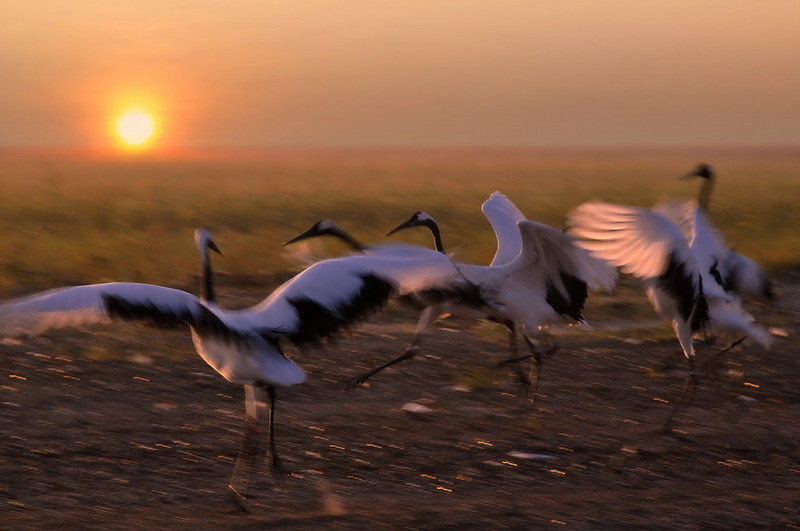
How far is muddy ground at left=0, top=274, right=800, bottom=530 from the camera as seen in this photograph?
5090 mm

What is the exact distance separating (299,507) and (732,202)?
29037 millimetres

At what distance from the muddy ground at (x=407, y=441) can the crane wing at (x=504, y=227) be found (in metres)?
0.95

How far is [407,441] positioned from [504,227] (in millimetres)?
1961

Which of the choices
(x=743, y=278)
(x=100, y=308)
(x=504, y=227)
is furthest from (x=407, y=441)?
(x=743, y=278)

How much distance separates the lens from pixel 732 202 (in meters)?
32.1

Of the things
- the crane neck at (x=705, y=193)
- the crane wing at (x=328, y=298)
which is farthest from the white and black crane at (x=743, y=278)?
the crane wing at (x=328, y=298)

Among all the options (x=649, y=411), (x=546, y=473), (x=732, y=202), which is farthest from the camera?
(x=732, y=202)

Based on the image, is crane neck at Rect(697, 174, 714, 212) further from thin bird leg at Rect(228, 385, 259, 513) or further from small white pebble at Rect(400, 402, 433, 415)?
thin bird leg at Rect(228, 385, 259, 513)

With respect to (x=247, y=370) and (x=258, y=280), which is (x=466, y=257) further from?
(x=247, y=370)

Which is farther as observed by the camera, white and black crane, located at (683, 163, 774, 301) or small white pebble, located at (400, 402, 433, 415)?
white and black crane, located at (683, 163, 774, 301)

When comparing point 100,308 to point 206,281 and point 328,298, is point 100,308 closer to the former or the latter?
point 328,298

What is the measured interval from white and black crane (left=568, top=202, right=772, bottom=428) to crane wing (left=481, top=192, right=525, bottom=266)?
0.72 metres

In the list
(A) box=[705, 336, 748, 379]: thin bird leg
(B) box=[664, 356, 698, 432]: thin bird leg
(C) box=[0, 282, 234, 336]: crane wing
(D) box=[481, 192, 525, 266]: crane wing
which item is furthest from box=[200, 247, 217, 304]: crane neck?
(A) box=[705, 336, 748, 379]: thin bird leg

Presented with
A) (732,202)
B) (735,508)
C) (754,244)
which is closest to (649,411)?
(735,508)
